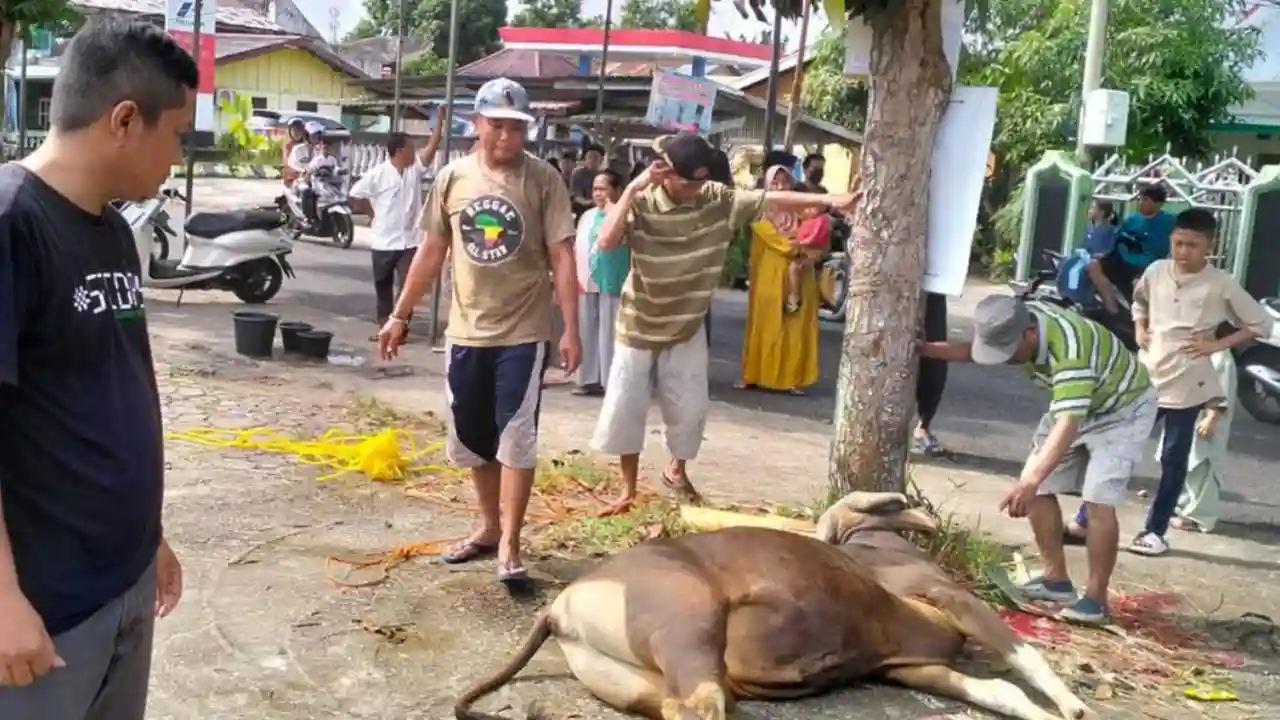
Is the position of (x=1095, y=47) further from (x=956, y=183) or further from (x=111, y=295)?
(x=111, y=295)

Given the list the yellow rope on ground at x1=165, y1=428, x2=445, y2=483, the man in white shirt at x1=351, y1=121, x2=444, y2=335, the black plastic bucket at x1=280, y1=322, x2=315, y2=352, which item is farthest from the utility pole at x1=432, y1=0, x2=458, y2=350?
the yellow rope on ground at x1=165, y1=428, x2=445, y2=483

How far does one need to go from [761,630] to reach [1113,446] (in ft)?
6.15

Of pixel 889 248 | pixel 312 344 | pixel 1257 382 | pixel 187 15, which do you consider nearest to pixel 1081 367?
pixel 889 248

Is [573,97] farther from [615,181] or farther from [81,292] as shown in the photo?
[81,292]

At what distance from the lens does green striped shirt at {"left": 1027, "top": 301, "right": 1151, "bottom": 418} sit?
4.88m

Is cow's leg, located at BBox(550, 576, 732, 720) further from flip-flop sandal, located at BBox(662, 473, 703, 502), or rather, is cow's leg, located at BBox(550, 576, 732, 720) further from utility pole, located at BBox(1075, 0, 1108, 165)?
utility pole, located at BBox(1075, 0, 1108, 165)

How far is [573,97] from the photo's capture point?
1527 cm

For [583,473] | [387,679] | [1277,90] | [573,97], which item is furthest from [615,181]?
[1277,90]

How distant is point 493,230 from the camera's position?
A: 5.09 m

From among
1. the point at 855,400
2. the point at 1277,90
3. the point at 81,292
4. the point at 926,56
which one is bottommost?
the point at 855,400

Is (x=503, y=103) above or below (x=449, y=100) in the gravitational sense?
below

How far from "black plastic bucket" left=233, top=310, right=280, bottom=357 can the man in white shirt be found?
1086 mm

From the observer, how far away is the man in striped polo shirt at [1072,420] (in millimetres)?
4832

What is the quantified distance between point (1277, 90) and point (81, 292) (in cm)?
2099
